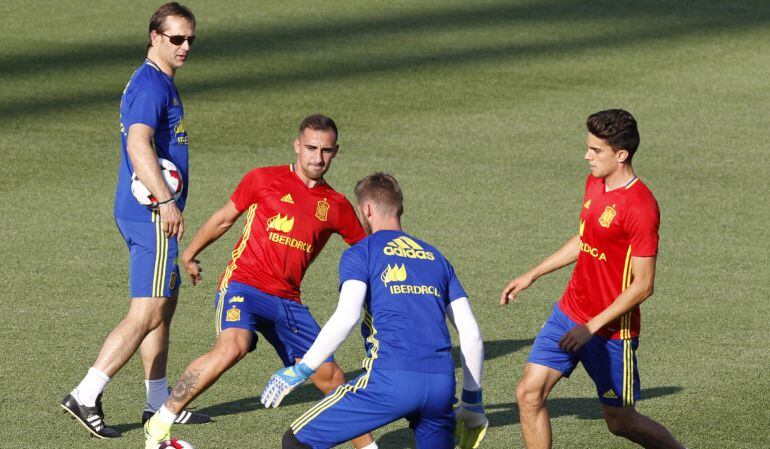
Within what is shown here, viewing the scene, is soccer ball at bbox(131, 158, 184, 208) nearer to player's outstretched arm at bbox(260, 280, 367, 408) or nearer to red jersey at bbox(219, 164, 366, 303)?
red jersey at bbox(219, 164, 366, 303)

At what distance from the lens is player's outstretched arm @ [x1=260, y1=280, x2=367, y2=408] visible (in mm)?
6004

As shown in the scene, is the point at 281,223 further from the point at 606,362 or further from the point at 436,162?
the point at 436,162

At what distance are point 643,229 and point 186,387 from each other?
2602mm

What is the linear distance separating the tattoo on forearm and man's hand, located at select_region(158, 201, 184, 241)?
83 cm

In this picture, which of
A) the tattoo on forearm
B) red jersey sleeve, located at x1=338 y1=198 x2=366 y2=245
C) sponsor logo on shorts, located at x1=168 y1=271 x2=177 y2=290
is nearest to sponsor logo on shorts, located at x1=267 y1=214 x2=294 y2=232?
red jersey sleeve, located at x1=338 y1=198 x2=366 y2=245

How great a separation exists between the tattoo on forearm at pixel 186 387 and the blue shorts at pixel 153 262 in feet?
2.20

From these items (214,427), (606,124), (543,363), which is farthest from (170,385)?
(606,124)

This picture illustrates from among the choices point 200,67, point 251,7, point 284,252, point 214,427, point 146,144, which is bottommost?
point 214,427

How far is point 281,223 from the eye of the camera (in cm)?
766

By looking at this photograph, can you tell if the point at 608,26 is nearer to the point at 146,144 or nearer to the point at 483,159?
the point at 483,159

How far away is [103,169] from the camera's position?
46.8 feet

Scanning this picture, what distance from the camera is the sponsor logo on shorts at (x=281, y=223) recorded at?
7.64 meters

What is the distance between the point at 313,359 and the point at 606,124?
2118 millimetres

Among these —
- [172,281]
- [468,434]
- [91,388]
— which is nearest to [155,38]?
[172,281]
